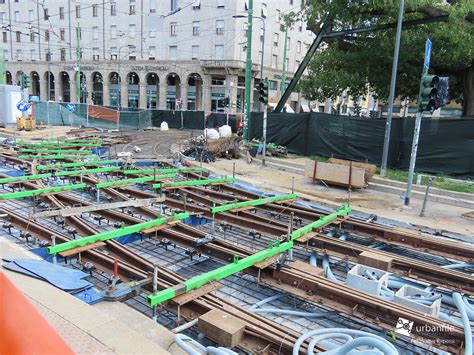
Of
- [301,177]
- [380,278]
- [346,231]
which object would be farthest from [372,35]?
[380,278]

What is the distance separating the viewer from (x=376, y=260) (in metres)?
6.38

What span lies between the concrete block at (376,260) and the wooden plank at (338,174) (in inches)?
294

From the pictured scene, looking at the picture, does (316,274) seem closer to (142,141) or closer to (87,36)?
(142,141)

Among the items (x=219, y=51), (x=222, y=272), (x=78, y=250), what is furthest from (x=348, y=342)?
(x=219, y=51)

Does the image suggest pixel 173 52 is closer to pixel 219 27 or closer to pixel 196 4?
pixel 196 4

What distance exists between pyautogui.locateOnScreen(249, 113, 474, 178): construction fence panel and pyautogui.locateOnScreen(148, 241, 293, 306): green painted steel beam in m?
11.7

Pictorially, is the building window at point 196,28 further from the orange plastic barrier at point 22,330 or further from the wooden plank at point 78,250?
the orange plastic barrier at point 22,330

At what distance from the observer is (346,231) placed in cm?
830

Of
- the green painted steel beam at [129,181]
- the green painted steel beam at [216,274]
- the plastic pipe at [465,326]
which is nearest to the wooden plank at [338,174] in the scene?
the green painted steel beam at [129,181]

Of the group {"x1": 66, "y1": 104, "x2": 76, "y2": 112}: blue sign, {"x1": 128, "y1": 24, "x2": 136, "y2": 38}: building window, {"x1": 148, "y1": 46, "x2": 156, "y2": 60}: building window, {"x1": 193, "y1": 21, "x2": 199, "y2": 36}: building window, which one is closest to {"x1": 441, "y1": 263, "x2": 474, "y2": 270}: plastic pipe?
{"x1": 66, "y1": 104, "x2": 76, "y2": 112}: blue sign

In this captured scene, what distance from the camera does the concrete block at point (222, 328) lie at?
4141mm

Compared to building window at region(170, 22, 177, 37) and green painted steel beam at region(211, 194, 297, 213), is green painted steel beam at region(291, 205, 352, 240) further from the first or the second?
building window at region(170, 22, 177, 37)

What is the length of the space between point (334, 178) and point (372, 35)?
10.1 metres

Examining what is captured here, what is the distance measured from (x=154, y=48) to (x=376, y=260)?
58045mm
